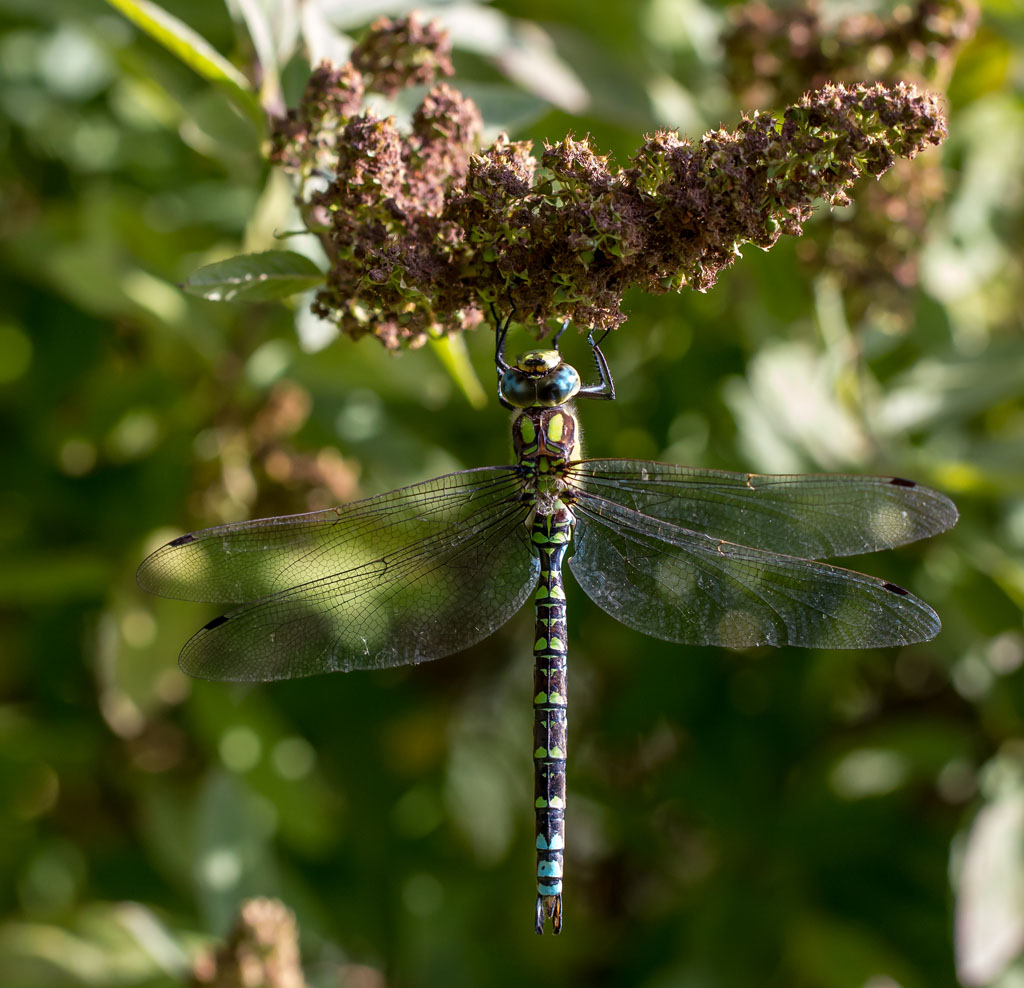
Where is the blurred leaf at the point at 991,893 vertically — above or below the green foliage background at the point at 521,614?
below

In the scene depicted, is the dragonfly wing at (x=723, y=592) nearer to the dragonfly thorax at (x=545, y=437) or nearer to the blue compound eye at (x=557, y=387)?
the dragonfly thorax at (x=545, y=437)

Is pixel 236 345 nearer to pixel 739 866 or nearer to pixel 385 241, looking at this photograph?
pixel 385 241

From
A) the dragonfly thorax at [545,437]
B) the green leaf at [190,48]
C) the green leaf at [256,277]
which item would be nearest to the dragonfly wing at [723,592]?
the dragonfly thorax at [545,437]

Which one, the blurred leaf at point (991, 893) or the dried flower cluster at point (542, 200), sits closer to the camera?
the dried flower cluster at point (542, 200)

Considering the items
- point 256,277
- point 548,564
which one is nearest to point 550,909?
point 548,564

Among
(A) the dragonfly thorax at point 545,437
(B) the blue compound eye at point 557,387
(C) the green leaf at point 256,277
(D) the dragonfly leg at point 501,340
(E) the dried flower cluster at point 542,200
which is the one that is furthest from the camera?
(A) the dragonfly thorax at point 545,437

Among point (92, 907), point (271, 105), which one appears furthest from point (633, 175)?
point (92, 907)

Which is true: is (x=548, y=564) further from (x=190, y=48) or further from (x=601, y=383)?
(x=190, y=48)
